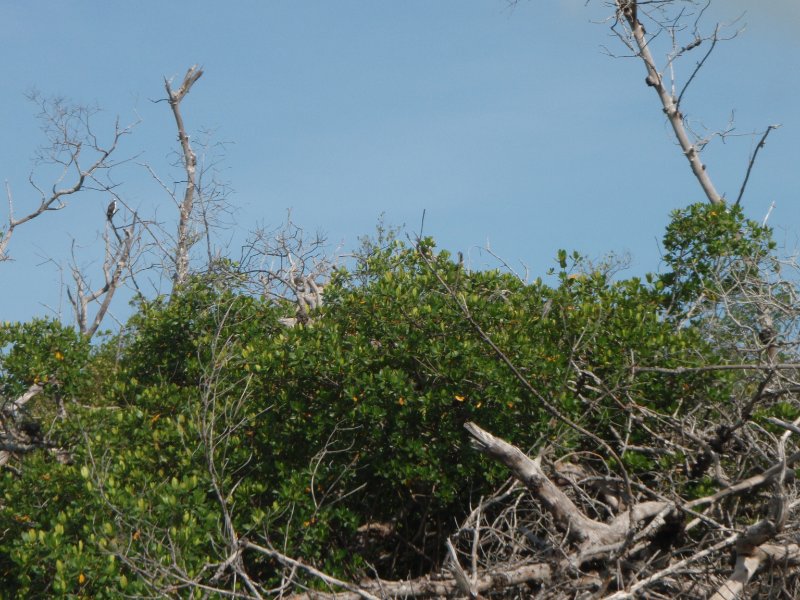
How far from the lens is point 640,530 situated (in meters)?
6.95

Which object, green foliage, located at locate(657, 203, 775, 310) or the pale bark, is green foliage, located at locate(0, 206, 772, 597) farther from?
the pale bark

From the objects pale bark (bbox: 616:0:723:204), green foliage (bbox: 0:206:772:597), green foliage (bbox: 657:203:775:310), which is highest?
pale bark (bbox: 616:0:723:204)

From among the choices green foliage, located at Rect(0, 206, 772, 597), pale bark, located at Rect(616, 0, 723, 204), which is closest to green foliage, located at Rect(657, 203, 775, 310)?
green foliage, located at Rect(0, 206, 772, 597)

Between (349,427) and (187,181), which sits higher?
(187,181)

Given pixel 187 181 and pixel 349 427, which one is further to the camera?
pixel 187 181

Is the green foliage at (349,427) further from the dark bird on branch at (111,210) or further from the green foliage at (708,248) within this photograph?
the dark bird on branch at (111,210)

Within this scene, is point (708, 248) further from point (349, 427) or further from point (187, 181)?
point (187, 181)

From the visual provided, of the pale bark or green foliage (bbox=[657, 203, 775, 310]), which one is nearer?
green foliage (bbox=[657, 203, 775, 310])

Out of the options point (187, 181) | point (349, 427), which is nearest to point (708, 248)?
point (349, 427)

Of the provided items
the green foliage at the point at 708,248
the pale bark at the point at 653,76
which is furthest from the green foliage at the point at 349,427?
the pale bark at the point at 653,76

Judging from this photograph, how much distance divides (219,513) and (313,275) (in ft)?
19.2

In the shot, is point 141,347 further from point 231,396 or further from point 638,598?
point 638,598

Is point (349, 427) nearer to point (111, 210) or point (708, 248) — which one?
point (708, 248)

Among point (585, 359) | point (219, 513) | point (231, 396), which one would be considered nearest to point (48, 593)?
point (219, 513)
